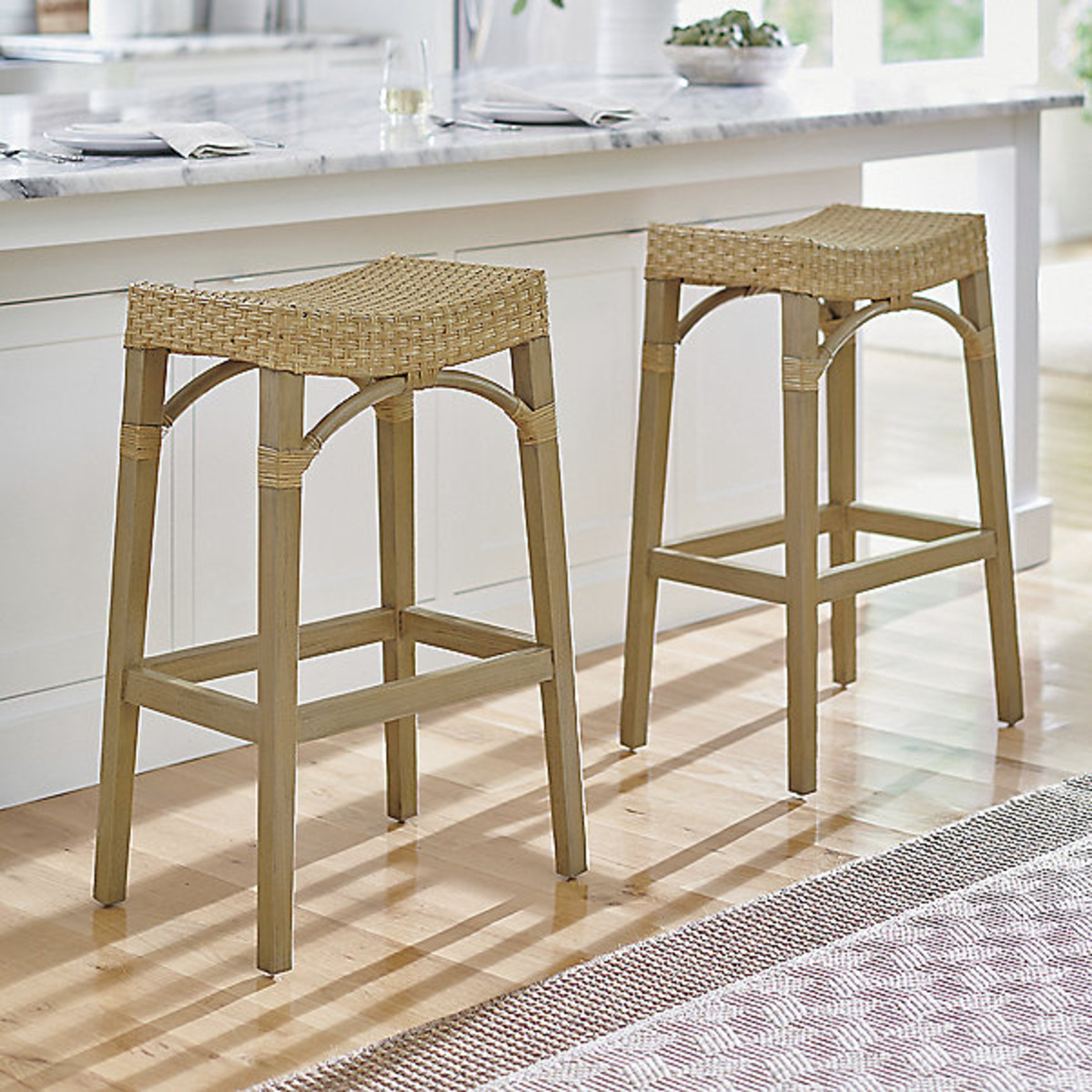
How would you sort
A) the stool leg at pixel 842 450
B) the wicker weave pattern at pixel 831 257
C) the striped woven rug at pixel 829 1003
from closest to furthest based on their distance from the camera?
1. the striped woven rug at pixel 829 1003
2. the wicker weave pattern at pixel 831 257
3. the stool leg at pixel 842 450

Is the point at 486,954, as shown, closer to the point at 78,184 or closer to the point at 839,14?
the point at 78,184

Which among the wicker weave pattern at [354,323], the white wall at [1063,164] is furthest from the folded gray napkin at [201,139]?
the white wall at [1063,164]

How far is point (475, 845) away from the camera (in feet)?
8.63

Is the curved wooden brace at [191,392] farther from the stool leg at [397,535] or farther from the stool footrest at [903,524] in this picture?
the stool footrest at [903,524]

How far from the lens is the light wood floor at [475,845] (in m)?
2.14

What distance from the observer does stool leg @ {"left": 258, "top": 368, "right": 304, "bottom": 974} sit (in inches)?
85.4

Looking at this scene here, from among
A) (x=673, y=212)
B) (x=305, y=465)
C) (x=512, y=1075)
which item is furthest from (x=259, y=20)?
(x=512, y=1075)

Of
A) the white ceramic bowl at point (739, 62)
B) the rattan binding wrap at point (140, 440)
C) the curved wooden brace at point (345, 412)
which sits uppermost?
the white ceramic bowl at point (739, 62)

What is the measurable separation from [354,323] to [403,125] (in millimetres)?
1076

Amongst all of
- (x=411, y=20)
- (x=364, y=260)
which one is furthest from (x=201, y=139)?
(x=411, y=20)

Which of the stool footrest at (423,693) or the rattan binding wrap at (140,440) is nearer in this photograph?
the stool footrest at (423,693)

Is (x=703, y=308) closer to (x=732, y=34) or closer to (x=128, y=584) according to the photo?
(x=128, y=584)

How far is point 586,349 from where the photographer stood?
3430mm

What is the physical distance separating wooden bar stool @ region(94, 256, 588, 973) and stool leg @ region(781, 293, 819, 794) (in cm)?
41
